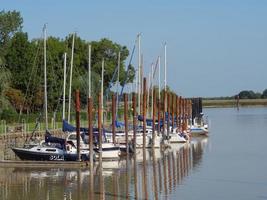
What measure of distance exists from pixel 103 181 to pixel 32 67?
151ft

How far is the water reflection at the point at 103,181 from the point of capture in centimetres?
3997

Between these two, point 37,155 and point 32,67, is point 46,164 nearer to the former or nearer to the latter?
point 37,155

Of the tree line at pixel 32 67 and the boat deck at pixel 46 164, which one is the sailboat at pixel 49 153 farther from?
the tree line at pixel 32 67

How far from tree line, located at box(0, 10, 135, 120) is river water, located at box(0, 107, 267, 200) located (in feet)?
75.5

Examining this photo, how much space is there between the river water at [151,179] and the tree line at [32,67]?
2302 cm

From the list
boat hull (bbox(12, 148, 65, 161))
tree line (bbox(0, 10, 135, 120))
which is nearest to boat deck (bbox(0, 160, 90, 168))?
boat hull (bbox(12, 148, 65, 161))

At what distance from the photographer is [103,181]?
148 ft

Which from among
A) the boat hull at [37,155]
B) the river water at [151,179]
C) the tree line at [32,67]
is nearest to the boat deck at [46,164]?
the river water at [151,179]

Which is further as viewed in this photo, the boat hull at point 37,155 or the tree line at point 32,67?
the tree line at point 32,67

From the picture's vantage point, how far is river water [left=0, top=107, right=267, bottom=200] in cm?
4009

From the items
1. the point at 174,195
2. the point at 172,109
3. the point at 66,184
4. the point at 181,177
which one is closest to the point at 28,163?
the point at 66,184

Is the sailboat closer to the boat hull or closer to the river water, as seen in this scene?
the boat hull

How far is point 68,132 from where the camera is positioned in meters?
57.0

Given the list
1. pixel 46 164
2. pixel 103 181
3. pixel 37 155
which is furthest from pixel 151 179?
pixel 37 155
